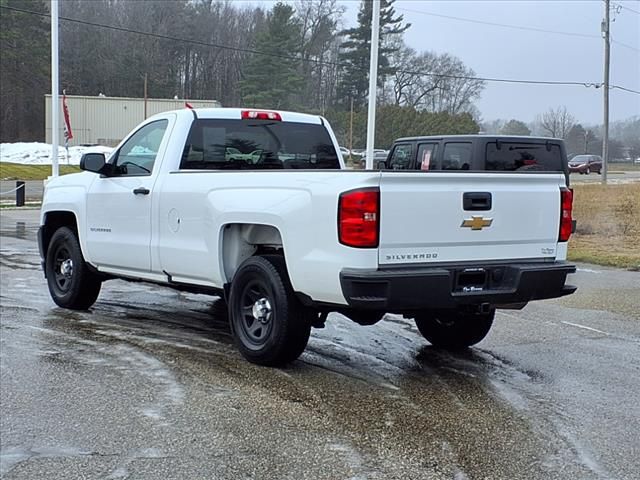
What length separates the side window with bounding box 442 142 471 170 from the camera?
42.0 feet

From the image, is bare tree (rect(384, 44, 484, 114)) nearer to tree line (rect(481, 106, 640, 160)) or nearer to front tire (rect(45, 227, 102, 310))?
tree line (rect(481, 106, 640, 160))

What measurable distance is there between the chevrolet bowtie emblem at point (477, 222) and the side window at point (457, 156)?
7.64 metres

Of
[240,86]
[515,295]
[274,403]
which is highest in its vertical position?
[240,86]

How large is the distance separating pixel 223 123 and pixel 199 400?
2.91 m

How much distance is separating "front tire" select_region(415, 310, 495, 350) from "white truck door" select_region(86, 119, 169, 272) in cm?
251

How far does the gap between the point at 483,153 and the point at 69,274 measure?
7.20 m

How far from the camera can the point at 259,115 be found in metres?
7.10

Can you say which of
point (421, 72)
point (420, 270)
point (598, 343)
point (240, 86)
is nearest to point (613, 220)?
point (598, 343)

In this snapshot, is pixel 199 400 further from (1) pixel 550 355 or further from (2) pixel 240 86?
(2) pixel 240 86

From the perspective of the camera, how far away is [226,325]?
24.0 ft

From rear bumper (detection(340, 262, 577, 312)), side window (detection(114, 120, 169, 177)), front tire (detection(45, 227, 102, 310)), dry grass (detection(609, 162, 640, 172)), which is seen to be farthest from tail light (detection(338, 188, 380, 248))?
dry grass (detection(609, 162, 640, 172))

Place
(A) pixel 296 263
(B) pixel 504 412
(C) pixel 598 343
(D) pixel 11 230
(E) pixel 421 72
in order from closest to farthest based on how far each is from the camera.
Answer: (B) pixel 504 412, (A) pixel 296 263, (C) pixel 598 343, (D) pixel 11 230, (E) pixel 421 72

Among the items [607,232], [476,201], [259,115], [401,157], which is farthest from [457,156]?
[476,201]

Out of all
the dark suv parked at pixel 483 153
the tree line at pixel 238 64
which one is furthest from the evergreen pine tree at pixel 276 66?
the dark suv parked at pixel 483 153
